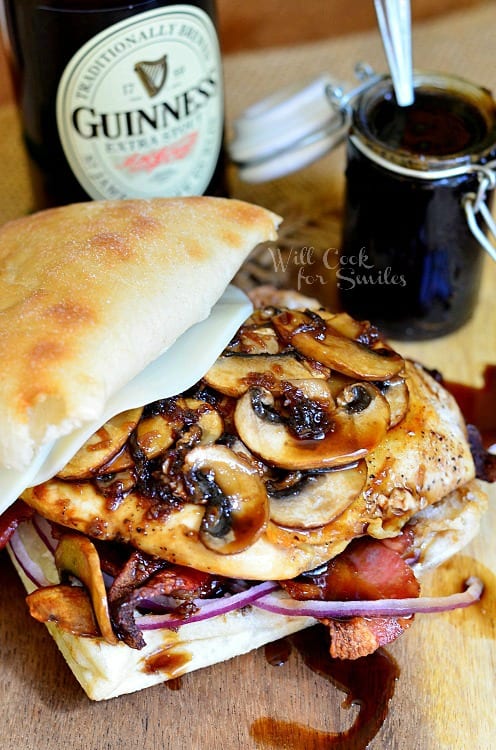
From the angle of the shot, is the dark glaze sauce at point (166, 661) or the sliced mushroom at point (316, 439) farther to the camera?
the dark glaze sauce at point (166, 661)

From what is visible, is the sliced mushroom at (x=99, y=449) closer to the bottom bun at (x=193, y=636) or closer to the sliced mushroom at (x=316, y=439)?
the sliced mushroom at (x=316, y=439)

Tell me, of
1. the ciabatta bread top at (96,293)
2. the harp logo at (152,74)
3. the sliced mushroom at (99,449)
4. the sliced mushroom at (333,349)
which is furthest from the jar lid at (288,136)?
the sliced mushroom at (99,449)

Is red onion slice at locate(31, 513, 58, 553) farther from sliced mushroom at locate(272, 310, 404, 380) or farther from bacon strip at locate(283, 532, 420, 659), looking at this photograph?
sliced mushroom at locate(272, 310, 404, 380)

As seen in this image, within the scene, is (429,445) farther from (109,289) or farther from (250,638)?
(109,289)

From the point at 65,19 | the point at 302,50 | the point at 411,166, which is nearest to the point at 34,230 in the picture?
the point at 65,19

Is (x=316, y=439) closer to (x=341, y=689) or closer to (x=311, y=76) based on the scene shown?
(x=341, y=689)

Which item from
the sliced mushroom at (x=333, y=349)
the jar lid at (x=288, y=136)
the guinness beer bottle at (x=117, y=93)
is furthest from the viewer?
the jar lid at (x=288, y=136)

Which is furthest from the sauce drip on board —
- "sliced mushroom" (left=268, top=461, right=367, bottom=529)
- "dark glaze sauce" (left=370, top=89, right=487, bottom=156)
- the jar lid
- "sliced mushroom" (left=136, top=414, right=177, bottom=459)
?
"sliced mushroom" (left=136, top=414, right=177, bottom=459)
